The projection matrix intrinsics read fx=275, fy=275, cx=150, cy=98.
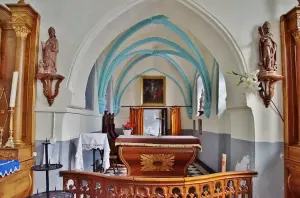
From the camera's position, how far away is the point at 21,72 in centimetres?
325

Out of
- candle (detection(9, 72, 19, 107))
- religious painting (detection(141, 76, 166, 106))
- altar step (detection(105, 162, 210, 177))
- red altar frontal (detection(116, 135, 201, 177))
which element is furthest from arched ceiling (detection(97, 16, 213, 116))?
candle (detection(9, 72, 19, 107))

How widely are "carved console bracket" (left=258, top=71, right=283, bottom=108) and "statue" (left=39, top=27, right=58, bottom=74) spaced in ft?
8.44

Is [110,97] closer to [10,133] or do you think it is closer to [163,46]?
[163,46]

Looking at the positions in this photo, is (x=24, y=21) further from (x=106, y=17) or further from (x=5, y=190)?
(x=5, y=190)

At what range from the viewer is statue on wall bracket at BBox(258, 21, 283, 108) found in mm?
3383

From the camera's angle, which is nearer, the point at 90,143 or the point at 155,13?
the point at 155,13

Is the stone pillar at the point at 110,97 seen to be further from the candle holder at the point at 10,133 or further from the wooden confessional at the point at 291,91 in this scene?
the wooden confessional at the point at 291,91

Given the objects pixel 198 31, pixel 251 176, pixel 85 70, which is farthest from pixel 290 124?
pixel 85 70

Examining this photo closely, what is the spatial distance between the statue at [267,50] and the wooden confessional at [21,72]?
112 inches

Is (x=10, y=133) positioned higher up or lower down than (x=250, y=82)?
lower down

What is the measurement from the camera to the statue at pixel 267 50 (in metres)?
3.42

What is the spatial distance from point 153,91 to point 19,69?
28.7 feet

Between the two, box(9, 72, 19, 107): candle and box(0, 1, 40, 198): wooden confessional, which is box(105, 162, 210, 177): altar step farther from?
box(9, 72, 19, 107): candle

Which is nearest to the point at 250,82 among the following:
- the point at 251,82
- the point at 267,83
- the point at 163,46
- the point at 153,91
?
the point at 251,82
